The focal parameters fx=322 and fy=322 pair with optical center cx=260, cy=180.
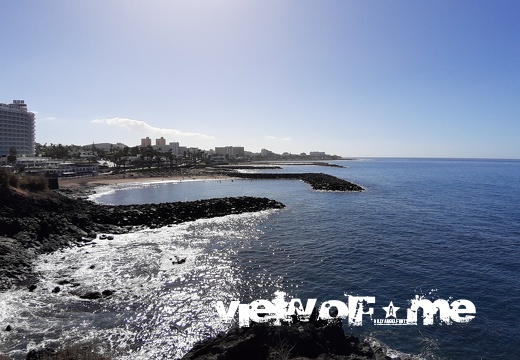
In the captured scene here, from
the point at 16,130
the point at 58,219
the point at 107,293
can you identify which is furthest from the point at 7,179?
the point at 16,130

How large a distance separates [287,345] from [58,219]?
28.4 meters

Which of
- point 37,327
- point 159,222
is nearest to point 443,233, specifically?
point 159,222

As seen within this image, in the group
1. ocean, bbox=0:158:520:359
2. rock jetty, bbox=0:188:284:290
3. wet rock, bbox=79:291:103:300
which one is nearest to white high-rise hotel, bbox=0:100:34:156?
rock jetty, bbox=0:188:284:290

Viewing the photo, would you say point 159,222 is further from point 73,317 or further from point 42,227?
point 73,317

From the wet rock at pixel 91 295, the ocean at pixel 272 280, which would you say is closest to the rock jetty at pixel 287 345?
the ocean at pixel 272 280

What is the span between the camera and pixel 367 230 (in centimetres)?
3186

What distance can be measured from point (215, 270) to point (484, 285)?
16.0 meters

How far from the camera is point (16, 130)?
118 metres

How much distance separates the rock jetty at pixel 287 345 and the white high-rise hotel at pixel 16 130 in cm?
13382

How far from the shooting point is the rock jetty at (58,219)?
72.8 feet

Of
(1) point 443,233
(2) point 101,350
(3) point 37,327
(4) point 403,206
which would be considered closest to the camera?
(2) point 101,350

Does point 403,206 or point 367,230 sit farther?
point 403,206

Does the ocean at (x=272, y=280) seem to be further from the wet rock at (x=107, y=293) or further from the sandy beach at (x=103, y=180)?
the sandy beach at (x=103, y=180)

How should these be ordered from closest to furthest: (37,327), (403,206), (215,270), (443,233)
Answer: (37,327) < (215,270) < (443,233) < (403,206)
